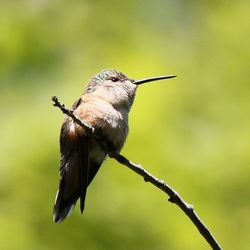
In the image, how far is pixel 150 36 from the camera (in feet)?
30.6

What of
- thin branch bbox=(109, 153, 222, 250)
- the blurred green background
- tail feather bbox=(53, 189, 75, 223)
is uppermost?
the blurred green background

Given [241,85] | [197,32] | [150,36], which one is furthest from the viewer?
[197,32]

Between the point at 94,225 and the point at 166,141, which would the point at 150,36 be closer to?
the point at 166,141

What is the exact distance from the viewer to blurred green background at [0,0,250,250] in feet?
22.5

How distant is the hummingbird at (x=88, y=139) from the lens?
4.88 meters

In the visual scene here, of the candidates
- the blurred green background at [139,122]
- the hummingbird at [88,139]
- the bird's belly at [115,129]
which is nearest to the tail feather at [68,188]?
the hummingbird at [88,139]

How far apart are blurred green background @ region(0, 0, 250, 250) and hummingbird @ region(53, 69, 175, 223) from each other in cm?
140

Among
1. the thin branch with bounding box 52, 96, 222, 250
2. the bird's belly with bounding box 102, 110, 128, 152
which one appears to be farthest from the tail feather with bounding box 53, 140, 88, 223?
the thin branch with bounding box 52, 96, 222, 250

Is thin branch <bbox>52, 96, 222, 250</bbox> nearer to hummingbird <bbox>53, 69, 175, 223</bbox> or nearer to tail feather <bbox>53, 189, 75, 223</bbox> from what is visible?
hummingbird <bbox>53, 69, 175, 223</bbox>

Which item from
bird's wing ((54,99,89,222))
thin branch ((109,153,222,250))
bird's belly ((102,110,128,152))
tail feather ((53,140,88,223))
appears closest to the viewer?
thin branch ((109,153,222,250))

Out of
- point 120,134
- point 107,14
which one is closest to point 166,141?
point 120,134

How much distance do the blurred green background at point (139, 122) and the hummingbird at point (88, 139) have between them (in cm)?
140

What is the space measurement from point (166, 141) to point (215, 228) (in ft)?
3.10

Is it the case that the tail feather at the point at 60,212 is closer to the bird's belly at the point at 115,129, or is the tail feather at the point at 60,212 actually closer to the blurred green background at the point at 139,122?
the bird's belly at the point at 115,129
